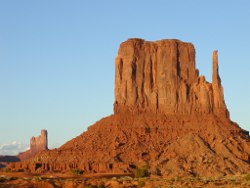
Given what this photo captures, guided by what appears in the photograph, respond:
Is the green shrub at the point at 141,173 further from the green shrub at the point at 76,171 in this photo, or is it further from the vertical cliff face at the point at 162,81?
the vertical cliff face at the point at 162,81

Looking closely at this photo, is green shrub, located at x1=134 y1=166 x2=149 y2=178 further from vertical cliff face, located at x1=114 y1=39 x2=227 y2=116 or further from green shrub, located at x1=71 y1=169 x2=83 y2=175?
vertical cliff face, located at x1=114 y1=39 x2=227 y2=116

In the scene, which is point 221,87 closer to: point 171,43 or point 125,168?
point 171,43

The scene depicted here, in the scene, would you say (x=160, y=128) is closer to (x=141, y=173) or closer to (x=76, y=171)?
(x=76, y=171)

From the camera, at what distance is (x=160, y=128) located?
4719 inches

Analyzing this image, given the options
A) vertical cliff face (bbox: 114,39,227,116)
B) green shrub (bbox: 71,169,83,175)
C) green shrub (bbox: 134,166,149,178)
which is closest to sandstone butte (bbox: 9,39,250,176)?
vertical cliff face (bbox: 114,39,227,116)

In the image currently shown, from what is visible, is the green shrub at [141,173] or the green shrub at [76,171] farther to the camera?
the green shrub at [76,171]

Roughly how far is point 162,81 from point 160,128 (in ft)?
38.9

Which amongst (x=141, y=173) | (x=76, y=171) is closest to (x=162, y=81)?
(x=76, y=171)

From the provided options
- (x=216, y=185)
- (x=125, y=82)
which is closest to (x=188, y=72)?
(x=125, y=82)

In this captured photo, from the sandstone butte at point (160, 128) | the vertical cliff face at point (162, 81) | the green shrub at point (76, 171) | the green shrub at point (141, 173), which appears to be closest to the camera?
the green shrub at point (141, 173)

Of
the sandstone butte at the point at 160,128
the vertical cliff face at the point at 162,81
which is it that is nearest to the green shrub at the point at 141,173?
the sandstone butte at the point at 160,128

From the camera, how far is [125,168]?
350 ft

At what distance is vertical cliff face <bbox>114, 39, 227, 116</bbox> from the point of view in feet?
409

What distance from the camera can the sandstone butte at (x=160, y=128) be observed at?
109 metres
